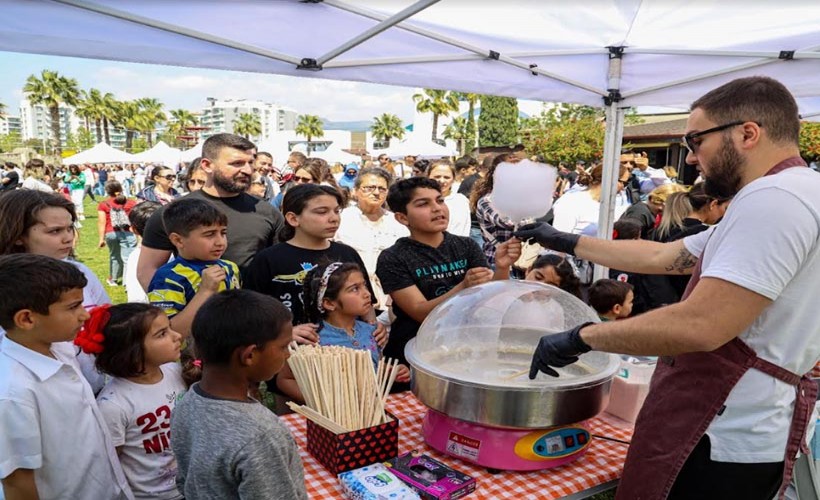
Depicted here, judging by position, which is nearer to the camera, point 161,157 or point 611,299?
point 611,299

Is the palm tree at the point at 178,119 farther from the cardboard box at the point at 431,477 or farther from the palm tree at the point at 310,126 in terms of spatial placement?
the cardboard box at the point at 431,477

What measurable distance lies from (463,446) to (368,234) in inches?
124

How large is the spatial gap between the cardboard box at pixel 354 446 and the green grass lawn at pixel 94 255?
17.5ft

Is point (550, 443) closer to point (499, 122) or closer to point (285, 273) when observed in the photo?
point (285, 273)

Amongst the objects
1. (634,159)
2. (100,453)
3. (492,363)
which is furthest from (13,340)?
(634,159)

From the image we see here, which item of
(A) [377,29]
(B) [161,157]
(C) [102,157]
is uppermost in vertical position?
(A) [377,29]

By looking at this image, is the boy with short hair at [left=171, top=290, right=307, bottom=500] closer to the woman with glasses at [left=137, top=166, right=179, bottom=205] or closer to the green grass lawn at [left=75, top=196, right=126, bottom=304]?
the green grass lawn at [left=75, top=196, right=126, bottom=304]

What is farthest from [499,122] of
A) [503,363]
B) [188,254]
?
[503,363]

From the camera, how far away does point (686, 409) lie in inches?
64.1

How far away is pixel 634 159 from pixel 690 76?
184 inches

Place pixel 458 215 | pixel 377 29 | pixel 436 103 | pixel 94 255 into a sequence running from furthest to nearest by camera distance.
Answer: pixel 436 103, pixel 94 255, pixel 458 215, pixel 377 29

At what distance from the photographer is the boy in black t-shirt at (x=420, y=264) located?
2784mm

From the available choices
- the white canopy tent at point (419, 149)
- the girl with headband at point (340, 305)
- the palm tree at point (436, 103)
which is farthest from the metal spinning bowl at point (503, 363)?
the palm tree at point (436, 103)

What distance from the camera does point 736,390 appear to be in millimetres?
1557
